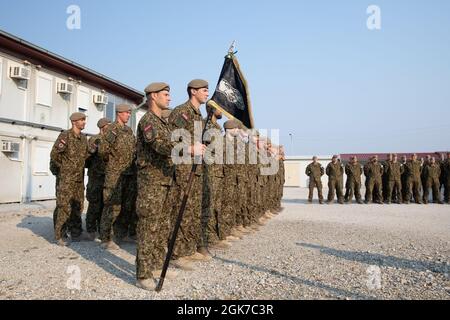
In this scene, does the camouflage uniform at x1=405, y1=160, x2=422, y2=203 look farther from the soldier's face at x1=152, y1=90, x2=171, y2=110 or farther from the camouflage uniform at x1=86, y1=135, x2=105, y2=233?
the soldier's face at x1=152, y1=90, x2=171, y2=110

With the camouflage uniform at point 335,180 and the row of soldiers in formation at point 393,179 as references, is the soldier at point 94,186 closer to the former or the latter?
the row of soldiers in formation at point 393,179

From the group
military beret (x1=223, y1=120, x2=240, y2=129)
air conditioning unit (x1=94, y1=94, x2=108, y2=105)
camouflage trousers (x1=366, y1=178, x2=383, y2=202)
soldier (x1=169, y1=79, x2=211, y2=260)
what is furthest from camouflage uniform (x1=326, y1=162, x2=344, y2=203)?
soldier (x1=169, y1=79, x2=211, y2=260)

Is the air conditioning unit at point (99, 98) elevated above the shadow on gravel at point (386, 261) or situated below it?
above

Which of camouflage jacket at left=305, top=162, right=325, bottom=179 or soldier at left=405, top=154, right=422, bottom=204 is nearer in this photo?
soldier at left=405, top=154, right=422, bottom=204

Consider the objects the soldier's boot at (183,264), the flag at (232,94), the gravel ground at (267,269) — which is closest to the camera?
the gravel ground at (267,269)

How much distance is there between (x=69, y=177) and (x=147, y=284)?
332cm

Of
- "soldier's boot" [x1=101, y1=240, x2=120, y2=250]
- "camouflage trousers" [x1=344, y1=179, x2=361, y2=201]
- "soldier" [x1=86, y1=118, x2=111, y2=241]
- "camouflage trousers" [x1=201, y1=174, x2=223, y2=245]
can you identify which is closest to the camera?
"camouflage trousers" [x1=201, y1=174, x2=223, y2=245]

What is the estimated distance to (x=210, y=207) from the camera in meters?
5.42

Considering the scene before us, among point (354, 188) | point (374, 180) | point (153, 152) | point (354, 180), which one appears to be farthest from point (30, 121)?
point (374, 180)

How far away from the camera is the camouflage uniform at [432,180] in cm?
1530

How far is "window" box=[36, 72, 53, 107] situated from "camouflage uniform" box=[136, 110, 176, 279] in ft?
42.2

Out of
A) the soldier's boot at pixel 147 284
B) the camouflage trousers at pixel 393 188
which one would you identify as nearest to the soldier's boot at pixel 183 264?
the soldier's boot at pixel 147 284

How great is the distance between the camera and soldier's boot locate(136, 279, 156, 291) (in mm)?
3490

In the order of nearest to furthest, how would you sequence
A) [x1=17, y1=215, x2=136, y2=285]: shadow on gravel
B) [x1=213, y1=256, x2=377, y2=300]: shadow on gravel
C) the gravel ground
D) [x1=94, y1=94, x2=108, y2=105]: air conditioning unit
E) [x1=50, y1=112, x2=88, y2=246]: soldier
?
[x1=213, y1=256, x2=377, y2=300]: shadow on gravel < the gravel ground < [x1=17, y1=215, x2=136, y2=285]: shadow on gravel < [x1=50, y1=112, x2=88, y2=246]: soldier < [x1=94, y1=94, x2=108, y2=105]: air conditioning unit
